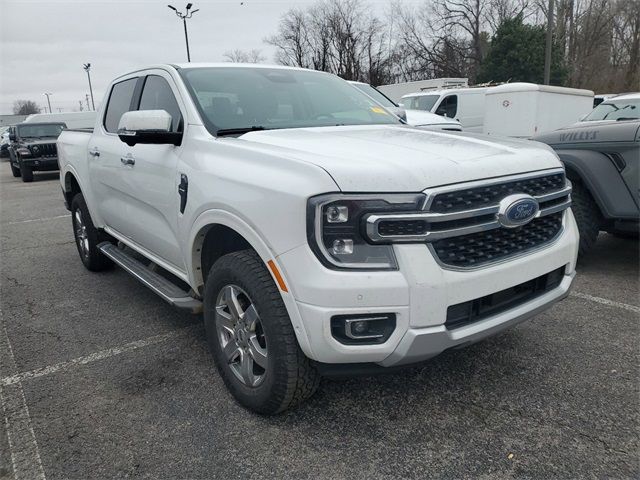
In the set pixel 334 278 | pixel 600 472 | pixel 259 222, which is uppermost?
pixel 259 222

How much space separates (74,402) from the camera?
2.88 metres

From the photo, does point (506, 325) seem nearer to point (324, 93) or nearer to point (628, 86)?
point (324, 93)

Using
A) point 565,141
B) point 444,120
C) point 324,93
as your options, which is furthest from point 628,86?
point 324,93

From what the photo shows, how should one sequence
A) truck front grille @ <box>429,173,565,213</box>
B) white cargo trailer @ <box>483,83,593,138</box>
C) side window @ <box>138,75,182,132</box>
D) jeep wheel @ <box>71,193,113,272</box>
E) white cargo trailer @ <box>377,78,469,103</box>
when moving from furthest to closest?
white cargo trailer @ <box>377,78,469,103</box>
white cargo trailer @ <box>483,83,593,138</box>
jeep wheel @ <box>71,193,113,272</box>
side window @ <box>138,75,182,132</box>
truck front grille @ <box>429,173,565,213</box>

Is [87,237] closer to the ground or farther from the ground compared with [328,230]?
closer to the ground

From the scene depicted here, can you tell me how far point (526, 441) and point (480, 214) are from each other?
3.59 ft

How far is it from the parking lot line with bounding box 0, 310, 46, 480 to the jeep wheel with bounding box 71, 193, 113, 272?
6.26 ft

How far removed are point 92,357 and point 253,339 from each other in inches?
58.8

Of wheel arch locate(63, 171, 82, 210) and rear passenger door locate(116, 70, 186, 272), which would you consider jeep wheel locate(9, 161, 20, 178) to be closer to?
wheel arch locate(63, 171, 82, 210)

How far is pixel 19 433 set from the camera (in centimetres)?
261

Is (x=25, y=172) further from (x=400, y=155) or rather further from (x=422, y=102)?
(x=400, y=155)

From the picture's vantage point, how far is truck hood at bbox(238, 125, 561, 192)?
2137 mm

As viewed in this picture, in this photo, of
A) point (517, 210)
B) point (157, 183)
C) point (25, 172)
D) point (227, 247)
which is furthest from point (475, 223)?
point (25, 172)

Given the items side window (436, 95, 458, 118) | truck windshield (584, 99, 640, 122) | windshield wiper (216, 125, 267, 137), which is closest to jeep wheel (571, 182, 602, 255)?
truck windshield (584, 99, 640, 122)
